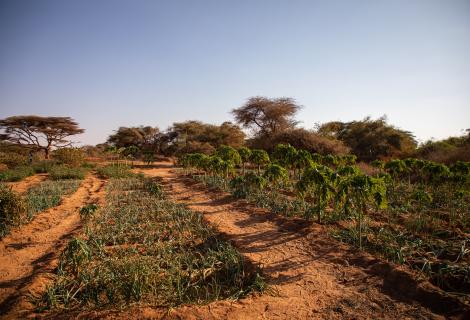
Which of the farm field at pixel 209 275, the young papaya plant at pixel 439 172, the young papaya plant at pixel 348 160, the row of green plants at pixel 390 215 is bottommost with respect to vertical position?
the farm field at pixel 209 275

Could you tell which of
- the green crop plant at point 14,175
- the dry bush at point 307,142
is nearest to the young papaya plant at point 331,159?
the dry bush at point 307,142

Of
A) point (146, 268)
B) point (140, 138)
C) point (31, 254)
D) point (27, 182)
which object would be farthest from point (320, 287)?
point (140, 138)

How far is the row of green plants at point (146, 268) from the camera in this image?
407 cm

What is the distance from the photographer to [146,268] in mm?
4535

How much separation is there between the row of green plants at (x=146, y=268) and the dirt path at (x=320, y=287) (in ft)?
1.21

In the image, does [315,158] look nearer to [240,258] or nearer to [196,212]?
[196,212]

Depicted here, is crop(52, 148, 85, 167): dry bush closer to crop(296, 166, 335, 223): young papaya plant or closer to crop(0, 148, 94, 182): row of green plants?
crop(0, 148, 94, 182): row of green plants

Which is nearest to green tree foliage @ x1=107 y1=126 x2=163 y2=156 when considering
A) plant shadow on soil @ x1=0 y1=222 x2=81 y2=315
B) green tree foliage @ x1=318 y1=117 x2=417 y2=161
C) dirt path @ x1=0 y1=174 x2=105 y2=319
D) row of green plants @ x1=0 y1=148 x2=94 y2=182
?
row of green plants @ x1=0 y1=148 x2=94 y2=182

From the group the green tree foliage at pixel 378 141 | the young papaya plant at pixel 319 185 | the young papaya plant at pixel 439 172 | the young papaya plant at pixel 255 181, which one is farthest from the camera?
the green tree foliage at pixel 378 141

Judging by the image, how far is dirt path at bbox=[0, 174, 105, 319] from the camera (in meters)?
4.08

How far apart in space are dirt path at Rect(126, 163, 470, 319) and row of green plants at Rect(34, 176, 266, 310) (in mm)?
368

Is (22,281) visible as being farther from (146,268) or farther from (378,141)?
(378,141)

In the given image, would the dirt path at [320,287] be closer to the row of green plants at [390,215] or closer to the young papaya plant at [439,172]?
the row of green plants at [390,215]

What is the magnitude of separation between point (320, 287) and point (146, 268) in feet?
9.69
